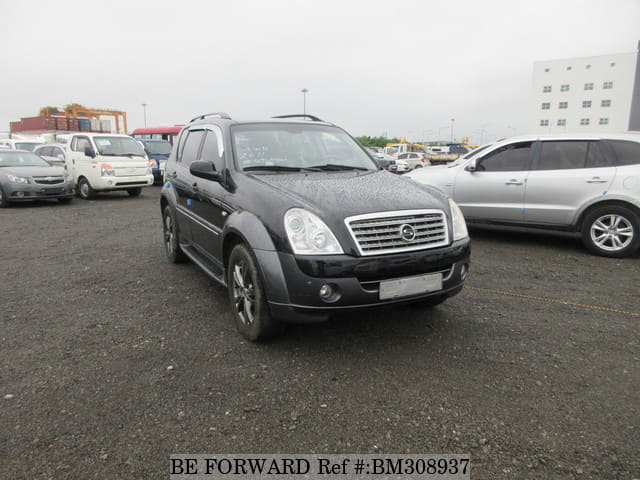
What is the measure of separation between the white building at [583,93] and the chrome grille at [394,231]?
256 ft

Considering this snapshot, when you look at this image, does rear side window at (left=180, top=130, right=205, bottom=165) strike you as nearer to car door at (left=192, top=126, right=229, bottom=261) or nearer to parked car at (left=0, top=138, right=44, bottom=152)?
car door at (left=192, top=126, right=229, bottom=261)

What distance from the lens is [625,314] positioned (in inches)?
155

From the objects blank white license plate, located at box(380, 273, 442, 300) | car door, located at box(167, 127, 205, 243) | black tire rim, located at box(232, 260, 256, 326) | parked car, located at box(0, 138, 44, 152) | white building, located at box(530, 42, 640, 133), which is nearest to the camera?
blank white license plate, located at box(380, 273, 442, 300)

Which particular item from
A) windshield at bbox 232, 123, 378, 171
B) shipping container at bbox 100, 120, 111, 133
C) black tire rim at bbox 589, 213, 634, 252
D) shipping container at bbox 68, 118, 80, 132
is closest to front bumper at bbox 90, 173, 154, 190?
windshield at bbox 232, 123, 378, 171

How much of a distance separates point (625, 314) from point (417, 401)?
8.28 feet

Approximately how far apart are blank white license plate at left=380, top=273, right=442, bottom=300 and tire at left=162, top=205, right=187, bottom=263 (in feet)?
10.2

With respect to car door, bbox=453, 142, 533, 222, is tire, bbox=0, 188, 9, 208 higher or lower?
lower

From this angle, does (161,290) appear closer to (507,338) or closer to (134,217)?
(507,338)

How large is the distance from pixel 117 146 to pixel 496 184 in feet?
34.8

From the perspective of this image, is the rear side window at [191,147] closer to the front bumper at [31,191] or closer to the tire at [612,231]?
the tire at [612,231]

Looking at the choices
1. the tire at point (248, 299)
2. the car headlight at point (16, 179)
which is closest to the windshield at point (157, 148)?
the car headlight at point (16, 179)

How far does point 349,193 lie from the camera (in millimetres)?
3246

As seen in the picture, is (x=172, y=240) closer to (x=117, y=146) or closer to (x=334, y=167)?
(x=334, y=167)

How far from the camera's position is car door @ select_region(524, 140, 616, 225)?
6070mm
